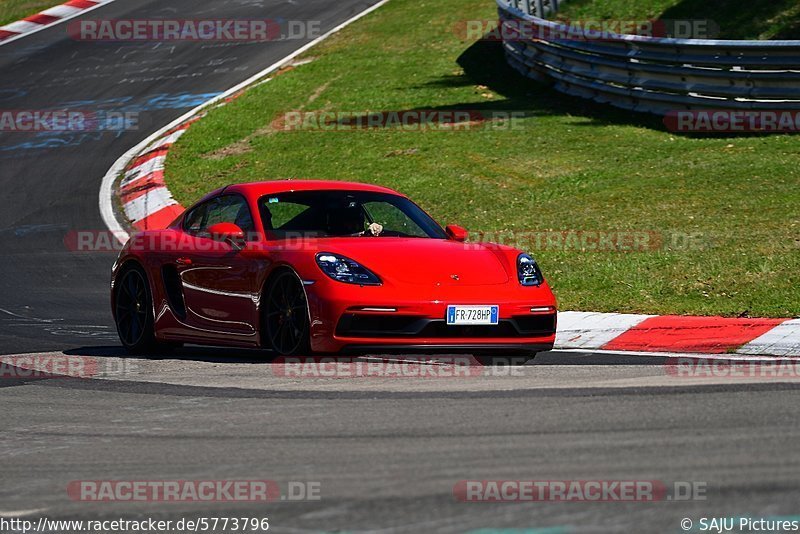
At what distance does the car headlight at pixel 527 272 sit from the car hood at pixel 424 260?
89 mm

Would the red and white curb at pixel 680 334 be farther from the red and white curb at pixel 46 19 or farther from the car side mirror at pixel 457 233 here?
the red and white curb at pixel 46 19

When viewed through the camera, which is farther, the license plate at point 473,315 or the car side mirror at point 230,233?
the car side mirror at point 230,233

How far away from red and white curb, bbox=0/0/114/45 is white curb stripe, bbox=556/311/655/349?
23.1 meters

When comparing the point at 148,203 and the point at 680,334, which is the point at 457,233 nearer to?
the point at 680,334

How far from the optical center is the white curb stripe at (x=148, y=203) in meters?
17.0

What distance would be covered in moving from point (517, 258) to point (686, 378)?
7.24 feet

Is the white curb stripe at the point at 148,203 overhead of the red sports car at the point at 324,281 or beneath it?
beneath

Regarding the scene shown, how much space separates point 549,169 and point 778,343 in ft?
25.7

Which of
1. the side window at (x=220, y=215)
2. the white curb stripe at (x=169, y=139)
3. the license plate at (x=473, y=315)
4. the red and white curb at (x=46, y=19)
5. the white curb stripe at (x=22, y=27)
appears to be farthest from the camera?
the white curb stripe at (x=22, y=27)

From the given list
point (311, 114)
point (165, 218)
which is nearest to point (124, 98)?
point (311, 114)

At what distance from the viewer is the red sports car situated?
323 inches

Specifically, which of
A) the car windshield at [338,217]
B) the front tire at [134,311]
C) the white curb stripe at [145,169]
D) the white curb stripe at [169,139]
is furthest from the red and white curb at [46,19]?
the car windshield at [338,217]

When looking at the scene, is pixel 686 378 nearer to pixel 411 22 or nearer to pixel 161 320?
pixel 161 320

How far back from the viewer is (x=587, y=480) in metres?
4.65
